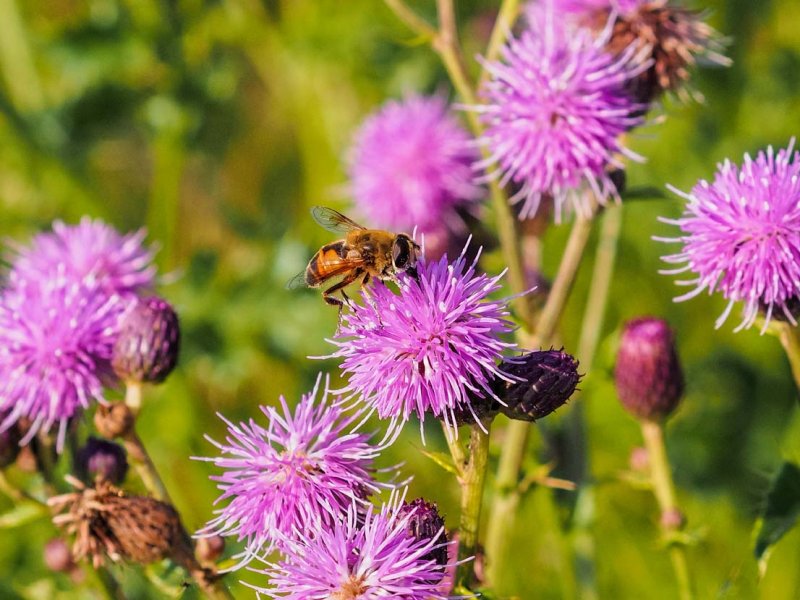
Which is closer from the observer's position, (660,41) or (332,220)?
(332,220)

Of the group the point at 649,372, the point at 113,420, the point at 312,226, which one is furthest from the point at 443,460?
the point at 312,226

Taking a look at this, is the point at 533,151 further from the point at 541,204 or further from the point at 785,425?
the point at 785,425

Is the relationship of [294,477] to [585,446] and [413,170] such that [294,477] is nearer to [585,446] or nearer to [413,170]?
[585,446]

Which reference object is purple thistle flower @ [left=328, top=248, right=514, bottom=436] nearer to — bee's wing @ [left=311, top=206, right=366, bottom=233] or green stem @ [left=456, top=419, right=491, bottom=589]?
green stem @ [left=456, top=419, right=491, bottom=589]

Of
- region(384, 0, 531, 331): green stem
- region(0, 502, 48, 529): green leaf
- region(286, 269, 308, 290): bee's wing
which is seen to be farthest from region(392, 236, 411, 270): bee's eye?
region(0, 502, 48, 529): green leaf

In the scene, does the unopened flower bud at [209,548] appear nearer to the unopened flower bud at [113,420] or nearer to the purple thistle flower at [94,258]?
the unopened flower bud at [113,420]

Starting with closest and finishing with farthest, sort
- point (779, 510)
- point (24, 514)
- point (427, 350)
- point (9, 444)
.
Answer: point (427, 350), point (779, 510), point (24, 514), point (9, 444)

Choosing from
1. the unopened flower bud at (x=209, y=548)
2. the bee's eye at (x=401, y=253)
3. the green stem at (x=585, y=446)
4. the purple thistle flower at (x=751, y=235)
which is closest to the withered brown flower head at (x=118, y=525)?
the unopened flower bud at (x=209, y=548)
